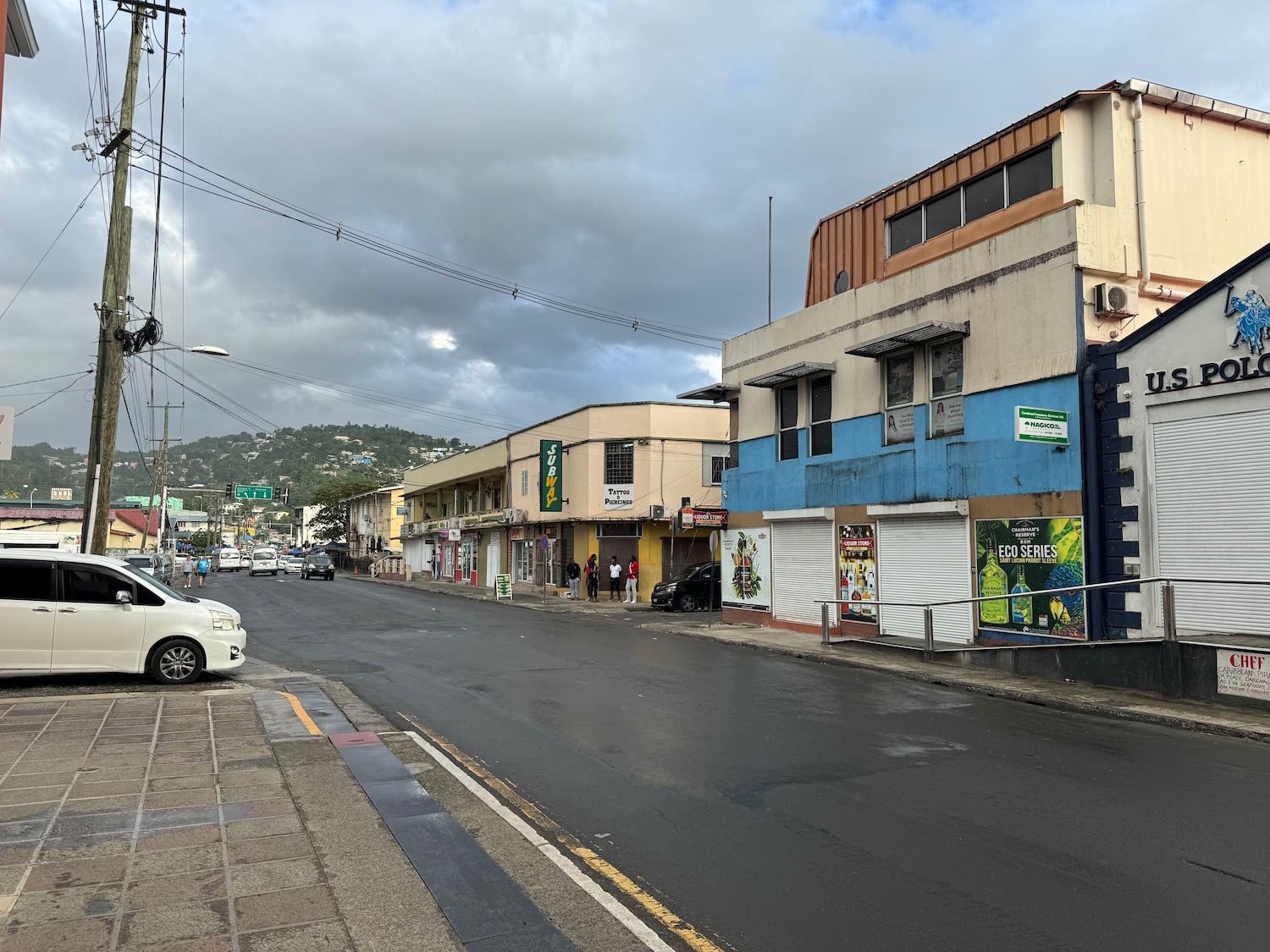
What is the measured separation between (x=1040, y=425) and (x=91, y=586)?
13933mm

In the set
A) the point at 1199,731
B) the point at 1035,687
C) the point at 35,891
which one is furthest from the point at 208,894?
the point at 1035,687

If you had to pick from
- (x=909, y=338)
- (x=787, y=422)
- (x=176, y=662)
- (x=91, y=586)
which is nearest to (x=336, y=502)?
(x=787, y=422)

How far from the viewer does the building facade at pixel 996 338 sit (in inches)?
590

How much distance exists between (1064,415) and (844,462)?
635cm

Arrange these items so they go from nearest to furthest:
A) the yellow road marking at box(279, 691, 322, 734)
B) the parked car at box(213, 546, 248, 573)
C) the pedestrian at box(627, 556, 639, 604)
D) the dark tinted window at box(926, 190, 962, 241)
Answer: the yellow road marking at box(279, 691, 322, 734)
the dark tinted window at box(926, 190, 962, 241)
the pedestrian at box(627, 556, 639, 604)
the parked car at box(213, 546, 248, 573)

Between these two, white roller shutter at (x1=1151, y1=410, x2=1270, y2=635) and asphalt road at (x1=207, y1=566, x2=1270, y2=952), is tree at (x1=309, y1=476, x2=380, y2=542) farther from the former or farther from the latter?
white roller shutter at (x1=1151, y1=410, x2=1270, y2=635)

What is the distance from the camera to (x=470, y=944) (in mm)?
4293

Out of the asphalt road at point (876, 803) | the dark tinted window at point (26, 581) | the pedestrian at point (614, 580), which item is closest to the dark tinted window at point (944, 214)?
the asphalt road at point (876, 803)

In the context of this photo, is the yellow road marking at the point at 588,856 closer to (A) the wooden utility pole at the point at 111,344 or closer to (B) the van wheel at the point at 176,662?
(B) the van wheel at the point at 176,662

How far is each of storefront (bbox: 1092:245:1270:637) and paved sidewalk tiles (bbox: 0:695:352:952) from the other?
12342 millimetres

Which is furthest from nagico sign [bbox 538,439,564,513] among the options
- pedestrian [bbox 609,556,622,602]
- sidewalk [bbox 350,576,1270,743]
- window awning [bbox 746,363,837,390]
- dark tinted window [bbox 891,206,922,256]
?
dark tinted window [bbox 891,206,922,256]

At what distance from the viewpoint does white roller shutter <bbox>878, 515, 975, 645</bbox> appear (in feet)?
55.8

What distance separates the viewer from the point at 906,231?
2012 centimetres

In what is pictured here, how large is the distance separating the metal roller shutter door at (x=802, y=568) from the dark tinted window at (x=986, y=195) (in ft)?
24.5
